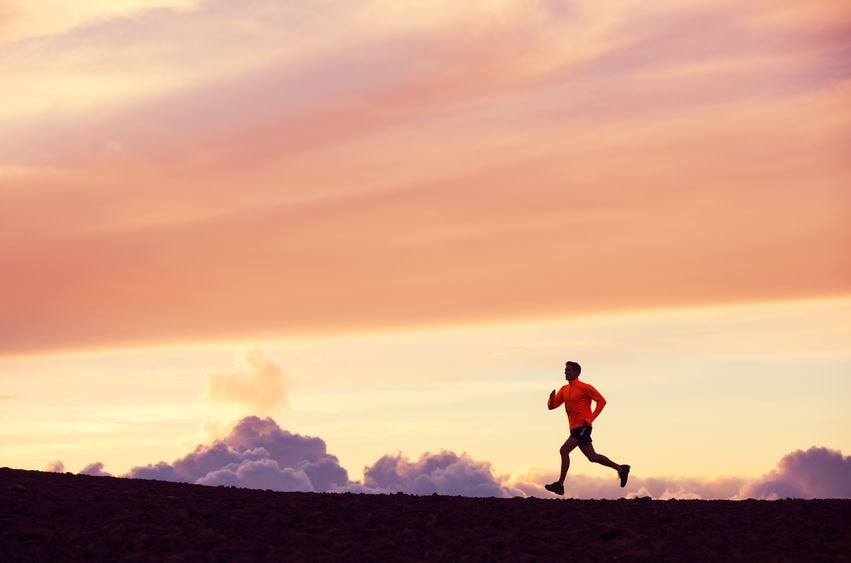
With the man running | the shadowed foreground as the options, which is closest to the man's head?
Answer: the man running

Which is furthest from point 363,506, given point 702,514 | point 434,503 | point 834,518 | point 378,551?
point 834,518

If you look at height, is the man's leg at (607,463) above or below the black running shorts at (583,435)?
below

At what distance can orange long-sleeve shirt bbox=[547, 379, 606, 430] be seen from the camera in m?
22.5

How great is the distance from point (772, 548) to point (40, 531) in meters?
10.5

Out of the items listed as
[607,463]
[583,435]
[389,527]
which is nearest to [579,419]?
[583,435]

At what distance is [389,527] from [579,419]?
6.09 m

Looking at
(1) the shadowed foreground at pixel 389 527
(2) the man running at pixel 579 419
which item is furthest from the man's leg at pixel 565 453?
(1) the shadowed foreground at pixel 389 527

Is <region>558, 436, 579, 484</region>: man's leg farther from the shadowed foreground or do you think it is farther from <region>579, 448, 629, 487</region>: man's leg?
the shadowed foreground

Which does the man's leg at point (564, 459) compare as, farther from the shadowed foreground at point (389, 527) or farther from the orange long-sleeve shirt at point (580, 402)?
the shadowed foreground at point (389, 527)

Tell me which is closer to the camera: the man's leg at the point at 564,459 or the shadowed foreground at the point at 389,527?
the shadowed foreground at the point at 389,527

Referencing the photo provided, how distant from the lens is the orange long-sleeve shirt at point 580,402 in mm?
22547

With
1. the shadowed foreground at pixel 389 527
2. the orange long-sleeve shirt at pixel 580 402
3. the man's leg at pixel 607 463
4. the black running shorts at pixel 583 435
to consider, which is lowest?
the shadowed foreground at pixel 389 527

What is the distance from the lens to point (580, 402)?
2258cm

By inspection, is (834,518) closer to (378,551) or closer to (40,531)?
(378,551)
